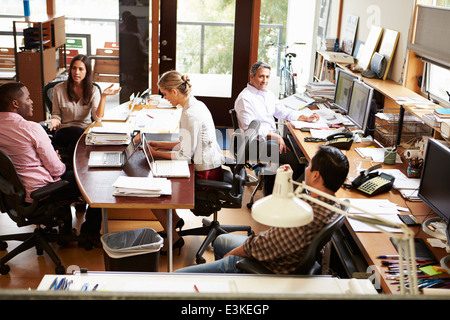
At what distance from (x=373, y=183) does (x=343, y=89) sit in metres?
1.76

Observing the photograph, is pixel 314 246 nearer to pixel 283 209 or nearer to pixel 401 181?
pixel 283 209

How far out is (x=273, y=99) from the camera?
16.0 feet

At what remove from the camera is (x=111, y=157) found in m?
3.57

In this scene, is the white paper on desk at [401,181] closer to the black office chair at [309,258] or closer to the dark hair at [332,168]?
the dark hair at [332,168]

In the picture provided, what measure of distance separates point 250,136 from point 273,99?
0.97 meters

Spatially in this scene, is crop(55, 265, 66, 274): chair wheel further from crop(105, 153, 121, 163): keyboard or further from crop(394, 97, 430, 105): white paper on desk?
crop(394, 97, 430, 105): white paper on desk

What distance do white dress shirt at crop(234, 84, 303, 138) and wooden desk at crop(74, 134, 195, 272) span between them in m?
1.14

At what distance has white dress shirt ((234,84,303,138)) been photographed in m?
4.55

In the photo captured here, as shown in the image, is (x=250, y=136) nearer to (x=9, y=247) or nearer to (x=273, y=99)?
(x=273, y=99)

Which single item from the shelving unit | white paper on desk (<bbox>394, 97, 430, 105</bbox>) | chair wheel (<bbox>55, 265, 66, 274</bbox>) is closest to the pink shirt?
chair wheel (<bbox>55, 265, 66, 274</bbox>)

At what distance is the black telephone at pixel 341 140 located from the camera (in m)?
4.01

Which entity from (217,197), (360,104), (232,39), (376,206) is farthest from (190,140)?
(232,39)
